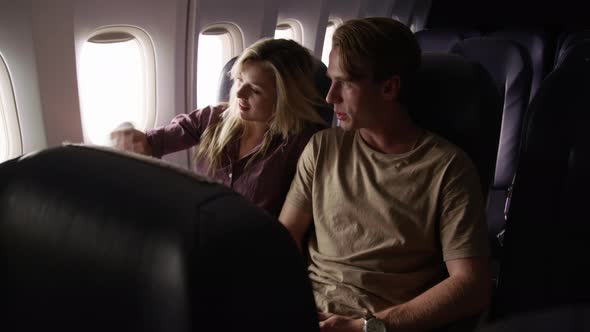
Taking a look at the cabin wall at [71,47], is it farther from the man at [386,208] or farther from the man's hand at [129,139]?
the man at [386,208]

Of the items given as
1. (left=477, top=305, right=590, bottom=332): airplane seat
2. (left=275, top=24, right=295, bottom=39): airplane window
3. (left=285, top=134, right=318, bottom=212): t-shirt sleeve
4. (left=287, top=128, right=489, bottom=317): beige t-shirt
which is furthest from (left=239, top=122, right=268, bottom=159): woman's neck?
(left=275, top=24, right=295, bottom=39): airplane window

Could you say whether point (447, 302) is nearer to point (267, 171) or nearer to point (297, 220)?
point (297, 220)

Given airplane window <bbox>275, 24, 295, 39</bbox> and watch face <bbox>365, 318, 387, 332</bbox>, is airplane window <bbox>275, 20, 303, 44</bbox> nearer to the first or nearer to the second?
airplane window <bbox>275, 24, 295, 39</bbox>

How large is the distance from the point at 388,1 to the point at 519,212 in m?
6.32

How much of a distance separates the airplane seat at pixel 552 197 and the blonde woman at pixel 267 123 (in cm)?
66

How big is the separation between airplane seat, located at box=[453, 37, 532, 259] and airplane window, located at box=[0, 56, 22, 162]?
1.89 meters

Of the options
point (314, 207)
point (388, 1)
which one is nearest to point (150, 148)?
point (314, 207)

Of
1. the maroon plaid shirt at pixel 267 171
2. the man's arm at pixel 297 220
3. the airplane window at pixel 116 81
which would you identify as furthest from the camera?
the airplane window at pixel 116 81

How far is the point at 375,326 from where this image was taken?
4.87ft

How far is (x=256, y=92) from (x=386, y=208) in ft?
1.93

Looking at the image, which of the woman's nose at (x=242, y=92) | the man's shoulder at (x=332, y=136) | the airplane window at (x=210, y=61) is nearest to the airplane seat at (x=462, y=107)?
the man's shoulder at (x=332, y=136)

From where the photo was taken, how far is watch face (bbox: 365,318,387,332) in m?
1.48

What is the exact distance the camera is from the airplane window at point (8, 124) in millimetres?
2188

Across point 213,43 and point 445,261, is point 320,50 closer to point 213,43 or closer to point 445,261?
point 213,43
